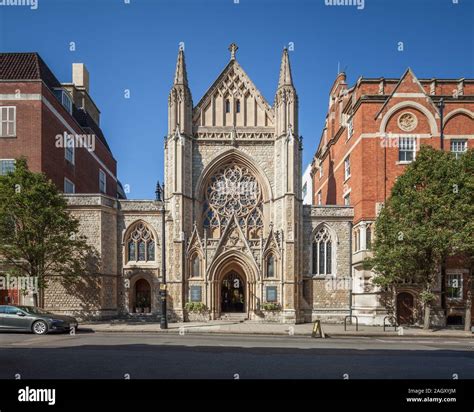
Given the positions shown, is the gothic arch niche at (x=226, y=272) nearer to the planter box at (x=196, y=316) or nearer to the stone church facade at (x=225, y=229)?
the stone church facade at (x=225, y=229)

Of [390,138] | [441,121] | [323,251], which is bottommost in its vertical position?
[323,251]

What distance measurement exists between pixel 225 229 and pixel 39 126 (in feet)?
46.1

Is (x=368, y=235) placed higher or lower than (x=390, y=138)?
lower

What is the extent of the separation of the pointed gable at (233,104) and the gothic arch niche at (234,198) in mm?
3184

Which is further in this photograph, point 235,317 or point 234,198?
point 234,198

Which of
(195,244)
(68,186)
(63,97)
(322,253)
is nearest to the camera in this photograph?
(195,244)

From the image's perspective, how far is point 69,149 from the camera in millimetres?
31062

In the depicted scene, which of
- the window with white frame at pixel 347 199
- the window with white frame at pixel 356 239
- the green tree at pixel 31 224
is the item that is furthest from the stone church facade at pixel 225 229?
the green tree at pixel 31 224

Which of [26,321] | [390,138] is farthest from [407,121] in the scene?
[26,321]

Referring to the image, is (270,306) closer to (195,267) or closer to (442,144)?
(195,267)

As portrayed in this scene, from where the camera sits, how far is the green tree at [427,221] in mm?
21172

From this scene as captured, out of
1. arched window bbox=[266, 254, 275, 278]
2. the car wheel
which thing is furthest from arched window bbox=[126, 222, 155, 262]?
the car wheel

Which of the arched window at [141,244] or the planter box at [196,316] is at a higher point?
the arched window at [141,244]
